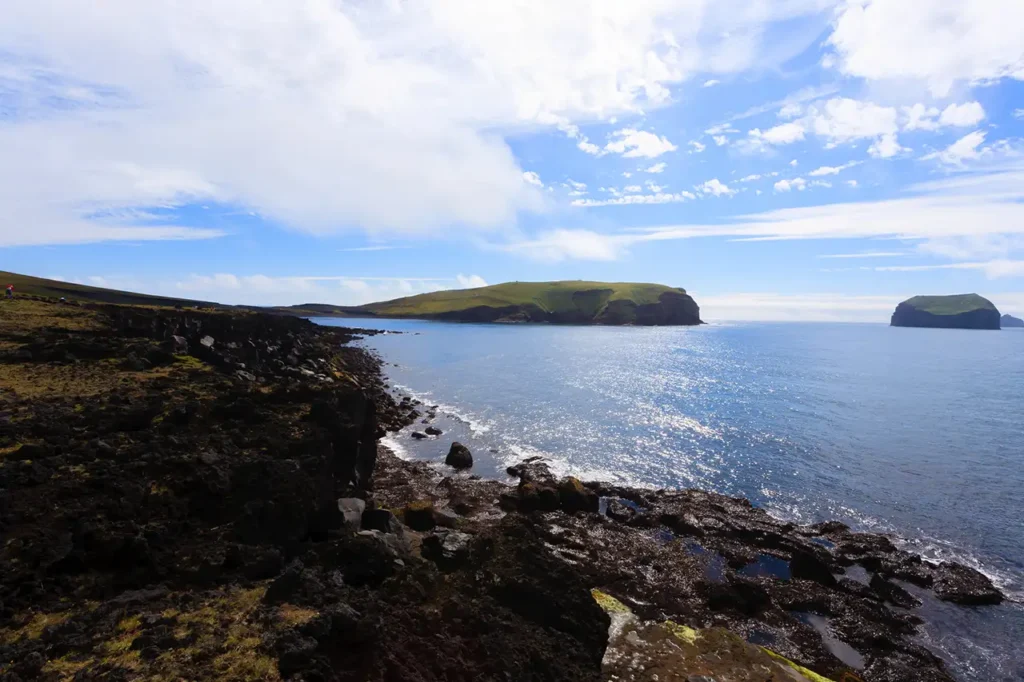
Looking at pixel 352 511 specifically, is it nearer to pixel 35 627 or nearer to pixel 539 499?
pixel 35 627

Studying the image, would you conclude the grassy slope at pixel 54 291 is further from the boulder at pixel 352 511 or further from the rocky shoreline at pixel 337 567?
the boulder at pixel 352 511

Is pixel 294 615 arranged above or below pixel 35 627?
below

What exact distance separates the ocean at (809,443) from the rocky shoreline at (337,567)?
2790 mm

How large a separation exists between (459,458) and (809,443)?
35.0 meters

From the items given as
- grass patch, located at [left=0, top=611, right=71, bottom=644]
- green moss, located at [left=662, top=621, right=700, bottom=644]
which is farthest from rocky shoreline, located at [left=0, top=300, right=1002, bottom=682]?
green moss, located at [left=662, top=621, right=700, bottom=644]

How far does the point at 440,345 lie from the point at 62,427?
141045 millimetres

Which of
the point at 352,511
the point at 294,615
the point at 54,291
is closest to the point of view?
the point at 294,615

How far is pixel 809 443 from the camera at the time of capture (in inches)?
1951

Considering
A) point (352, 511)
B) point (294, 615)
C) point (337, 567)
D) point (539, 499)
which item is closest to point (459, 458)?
point (539, 499)

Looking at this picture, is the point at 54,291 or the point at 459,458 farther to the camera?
the point at 54,291

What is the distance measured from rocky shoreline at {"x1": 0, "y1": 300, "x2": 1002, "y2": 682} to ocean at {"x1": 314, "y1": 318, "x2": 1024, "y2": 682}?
2.79 meters

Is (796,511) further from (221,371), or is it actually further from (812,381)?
(812,381)

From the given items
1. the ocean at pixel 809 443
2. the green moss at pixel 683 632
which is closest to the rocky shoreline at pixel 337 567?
the green moss at pixel 683 632

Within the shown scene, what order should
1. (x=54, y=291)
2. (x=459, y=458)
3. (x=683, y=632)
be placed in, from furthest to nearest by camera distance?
(x=54, y=291), (x=459, y=458), (x=683, y=632)
